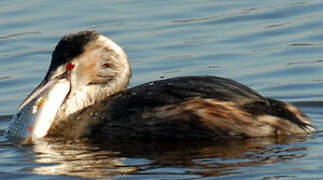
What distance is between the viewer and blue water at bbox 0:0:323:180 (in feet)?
30.9

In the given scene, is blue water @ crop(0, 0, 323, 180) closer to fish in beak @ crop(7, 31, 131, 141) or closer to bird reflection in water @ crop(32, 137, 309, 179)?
bird reflection in water @ crop(32, 137, 309, 179)

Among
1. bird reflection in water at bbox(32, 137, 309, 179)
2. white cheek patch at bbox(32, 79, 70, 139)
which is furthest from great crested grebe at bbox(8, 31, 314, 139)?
bird reflection in water at bbox(32, 137, 309, 179)

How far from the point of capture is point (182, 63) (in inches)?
535

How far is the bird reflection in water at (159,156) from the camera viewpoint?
9289mm

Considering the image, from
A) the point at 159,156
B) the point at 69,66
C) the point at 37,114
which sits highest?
the point at 69,66

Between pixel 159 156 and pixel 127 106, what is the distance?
0.69 metres

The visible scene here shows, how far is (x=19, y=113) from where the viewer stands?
10742mm

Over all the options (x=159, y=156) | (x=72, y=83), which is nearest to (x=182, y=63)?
(x=72, y=83)

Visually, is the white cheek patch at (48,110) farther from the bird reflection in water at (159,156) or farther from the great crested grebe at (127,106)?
the bird reflection in water at (159,156)

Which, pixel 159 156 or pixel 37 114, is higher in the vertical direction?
pixel 37 114

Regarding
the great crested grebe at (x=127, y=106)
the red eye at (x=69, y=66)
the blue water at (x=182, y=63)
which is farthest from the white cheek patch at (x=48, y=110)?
the blue water at (x=182, y=63)

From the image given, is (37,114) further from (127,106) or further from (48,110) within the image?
(127,106)

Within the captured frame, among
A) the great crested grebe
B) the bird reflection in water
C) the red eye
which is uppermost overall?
the red eye

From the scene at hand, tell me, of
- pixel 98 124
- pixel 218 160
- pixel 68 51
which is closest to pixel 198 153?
pixel 218 160
